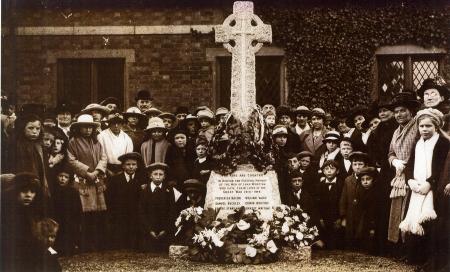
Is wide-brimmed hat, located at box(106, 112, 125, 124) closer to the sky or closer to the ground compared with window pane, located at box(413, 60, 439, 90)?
closer to the ground

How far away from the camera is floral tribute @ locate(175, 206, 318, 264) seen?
7.41 metres

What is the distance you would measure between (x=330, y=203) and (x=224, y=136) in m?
1.84

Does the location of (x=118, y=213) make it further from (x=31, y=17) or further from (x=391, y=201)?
(x=391, y=201)

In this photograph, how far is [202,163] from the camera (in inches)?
326

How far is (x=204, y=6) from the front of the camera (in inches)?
356

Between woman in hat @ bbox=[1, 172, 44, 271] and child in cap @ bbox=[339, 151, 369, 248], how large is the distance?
4.33 meters

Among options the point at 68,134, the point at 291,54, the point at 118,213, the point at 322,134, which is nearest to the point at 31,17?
the point at 68,134

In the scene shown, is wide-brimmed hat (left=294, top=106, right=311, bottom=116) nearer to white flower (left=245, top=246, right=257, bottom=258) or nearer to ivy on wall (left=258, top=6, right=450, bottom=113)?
ivy on wall (left=258, top=6, right=450, bottom=113)

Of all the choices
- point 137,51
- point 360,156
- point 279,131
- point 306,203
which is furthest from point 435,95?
point 137,51

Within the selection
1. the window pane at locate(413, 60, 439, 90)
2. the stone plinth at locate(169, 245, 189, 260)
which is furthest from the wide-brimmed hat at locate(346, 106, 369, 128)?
the stone plinth at locate(169, 245, 189, 260)

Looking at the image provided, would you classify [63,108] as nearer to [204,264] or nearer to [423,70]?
[204,264]

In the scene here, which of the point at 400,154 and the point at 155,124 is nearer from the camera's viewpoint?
the point at 400,154

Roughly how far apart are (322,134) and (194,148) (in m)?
1.95

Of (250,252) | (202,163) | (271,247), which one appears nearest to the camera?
(250,252)
